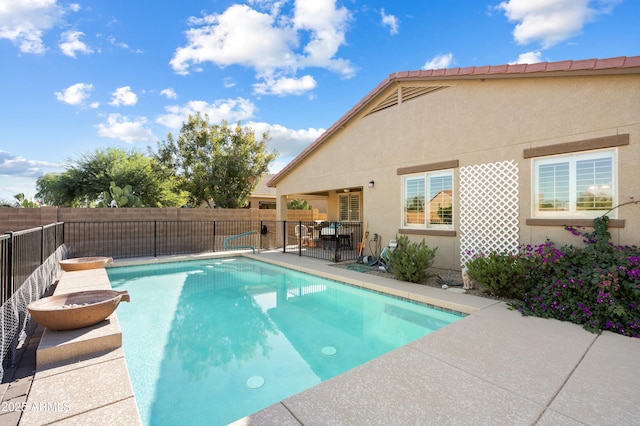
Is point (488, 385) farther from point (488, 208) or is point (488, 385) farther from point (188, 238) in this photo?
point (188, 238)

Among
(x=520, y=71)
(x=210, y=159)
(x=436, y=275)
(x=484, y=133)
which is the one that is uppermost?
(x=520, y=71)

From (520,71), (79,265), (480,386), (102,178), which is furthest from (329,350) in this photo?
(102,178)

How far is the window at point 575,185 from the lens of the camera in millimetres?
5507

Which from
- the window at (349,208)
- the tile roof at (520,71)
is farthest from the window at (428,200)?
the window at (349,208)

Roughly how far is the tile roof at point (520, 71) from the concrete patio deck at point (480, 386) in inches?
173

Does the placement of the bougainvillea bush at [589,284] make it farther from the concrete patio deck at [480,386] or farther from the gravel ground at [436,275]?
the gravel ground at [436,275]

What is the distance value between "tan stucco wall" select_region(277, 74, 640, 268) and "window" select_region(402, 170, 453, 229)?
24 cm

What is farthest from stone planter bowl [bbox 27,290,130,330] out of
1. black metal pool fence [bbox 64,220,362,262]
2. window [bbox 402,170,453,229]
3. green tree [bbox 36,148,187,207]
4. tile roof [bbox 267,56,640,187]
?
green tree [bbox 36,148,187,207]

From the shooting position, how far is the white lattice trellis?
6.70 meters

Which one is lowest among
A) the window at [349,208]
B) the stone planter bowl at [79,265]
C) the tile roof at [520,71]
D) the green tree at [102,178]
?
the stone planter bowl at [79,265]

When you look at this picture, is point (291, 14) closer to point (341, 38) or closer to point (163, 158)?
point (341, 38)

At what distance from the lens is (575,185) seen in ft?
19.2

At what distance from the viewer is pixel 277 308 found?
6.38m

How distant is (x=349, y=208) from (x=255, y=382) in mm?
11251
